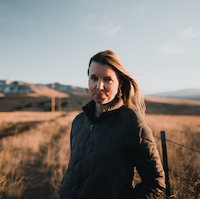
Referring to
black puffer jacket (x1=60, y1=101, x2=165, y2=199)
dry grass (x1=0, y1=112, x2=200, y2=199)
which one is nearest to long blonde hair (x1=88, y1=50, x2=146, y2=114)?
black puffer jacket (x1=60, y1=101, x2=165, y2=199)

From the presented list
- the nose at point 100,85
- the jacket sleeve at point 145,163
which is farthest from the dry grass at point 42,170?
the nose at point 100,85

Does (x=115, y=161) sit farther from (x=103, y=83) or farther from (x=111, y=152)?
(x=103, y=83)

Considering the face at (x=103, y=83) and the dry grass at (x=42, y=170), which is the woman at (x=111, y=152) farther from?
the dry grass at (x=42, y=170)

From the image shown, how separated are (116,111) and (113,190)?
69 centimetres

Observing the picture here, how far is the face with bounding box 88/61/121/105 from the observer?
122 centimetres

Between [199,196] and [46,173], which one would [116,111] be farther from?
[46,173]

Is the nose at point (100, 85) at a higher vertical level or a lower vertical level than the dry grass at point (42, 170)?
higher

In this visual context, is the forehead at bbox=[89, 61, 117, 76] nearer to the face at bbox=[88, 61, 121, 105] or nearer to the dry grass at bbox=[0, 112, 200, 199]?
the face at bbox=[88, 61, 121, 105]

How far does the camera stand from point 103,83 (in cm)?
123

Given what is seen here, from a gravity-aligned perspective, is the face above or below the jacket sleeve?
above

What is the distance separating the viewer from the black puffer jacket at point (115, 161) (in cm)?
102

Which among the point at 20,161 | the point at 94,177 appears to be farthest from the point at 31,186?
the point at 94,177

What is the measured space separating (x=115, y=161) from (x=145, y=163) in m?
0.24

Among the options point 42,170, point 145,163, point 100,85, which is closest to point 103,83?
point 100,85
